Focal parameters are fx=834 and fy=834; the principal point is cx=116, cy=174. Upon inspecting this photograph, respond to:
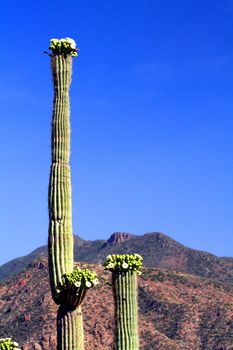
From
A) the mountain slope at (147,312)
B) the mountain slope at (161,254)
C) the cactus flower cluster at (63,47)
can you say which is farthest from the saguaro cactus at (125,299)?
the mountain slope at (161,254)

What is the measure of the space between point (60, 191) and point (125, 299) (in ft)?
7.32

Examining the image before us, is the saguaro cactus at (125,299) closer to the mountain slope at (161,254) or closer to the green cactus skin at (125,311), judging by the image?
the green cactus skin at (125,311)

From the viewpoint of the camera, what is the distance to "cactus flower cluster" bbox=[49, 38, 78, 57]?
51.2ft

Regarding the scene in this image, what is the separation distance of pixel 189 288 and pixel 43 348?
20.8 m

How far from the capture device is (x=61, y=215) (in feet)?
48.4

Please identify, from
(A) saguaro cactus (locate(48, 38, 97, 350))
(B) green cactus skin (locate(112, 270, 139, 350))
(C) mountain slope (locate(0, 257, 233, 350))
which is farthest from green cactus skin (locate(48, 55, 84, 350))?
(C) mountain slope (locate(0, 257, 233, 350))

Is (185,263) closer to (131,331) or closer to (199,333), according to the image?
(199,333)

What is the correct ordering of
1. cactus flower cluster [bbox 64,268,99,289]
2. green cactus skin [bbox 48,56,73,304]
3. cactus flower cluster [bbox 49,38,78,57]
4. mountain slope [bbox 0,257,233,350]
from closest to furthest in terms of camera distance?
cactus flower cluster [bbox 64,268,99,289]
green cactus skin [bbox 48,56,73,304]
cactus flower cluster [bbox 49,38,78,57]
mountain slope [bbox 0,257,233,350]

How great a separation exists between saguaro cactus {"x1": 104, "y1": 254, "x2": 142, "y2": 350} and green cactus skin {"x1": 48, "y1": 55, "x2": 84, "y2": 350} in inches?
26.4

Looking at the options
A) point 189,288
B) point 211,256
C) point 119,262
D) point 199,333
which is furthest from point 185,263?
point 119,262

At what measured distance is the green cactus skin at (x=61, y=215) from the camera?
14258mm

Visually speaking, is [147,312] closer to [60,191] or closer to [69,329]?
[60,191]

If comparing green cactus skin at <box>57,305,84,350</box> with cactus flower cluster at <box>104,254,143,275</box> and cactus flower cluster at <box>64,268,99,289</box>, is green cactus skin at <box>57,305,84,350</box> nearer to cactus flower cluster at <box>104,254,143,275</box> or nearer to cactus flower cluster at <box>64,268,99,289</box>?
cactus flower cluster at <box>64,268,99,289</box>

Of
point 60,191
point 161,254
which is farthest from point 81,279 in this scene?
point 161,254
